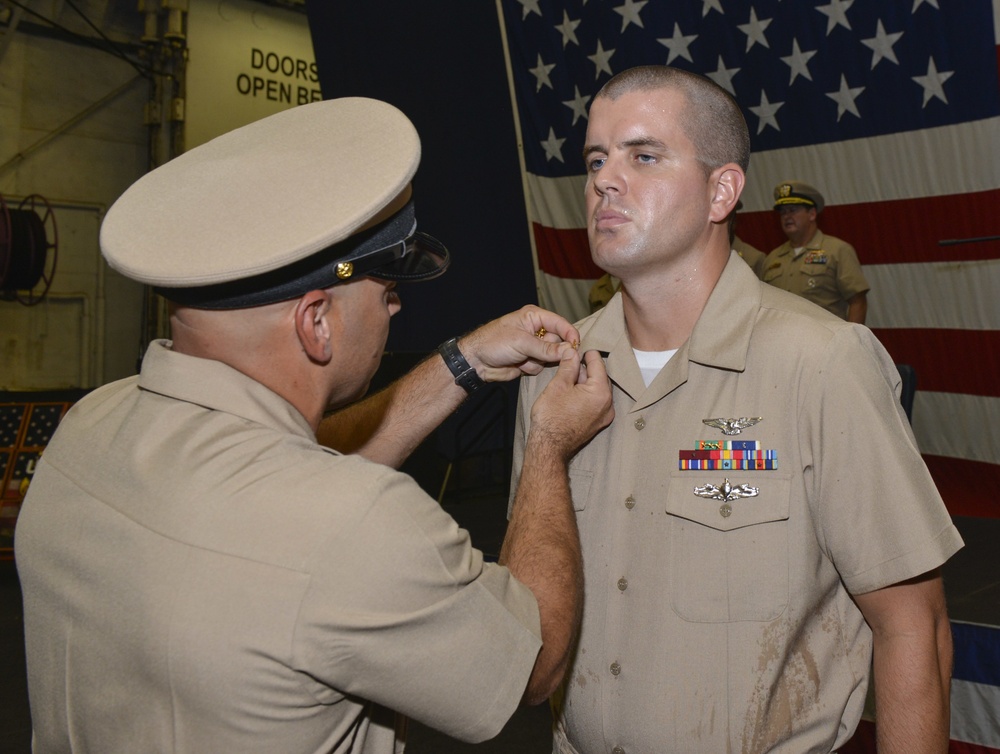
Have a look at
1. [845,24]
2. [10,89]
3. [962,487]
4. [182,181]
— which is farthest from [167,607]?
[10,89]

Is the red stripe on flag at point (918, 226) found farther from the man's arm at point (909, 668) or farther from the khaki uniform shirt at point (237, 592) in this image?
the khaki uniform shirt at point (237, 592)

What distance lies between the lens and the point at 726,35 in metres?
5.15

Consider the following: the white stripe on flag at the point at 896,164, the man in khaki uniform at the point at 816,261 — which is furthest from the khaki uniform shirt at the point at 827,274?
the white stripe on flag at the point at 896,164

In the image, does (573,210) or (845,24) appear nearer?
(845,24)

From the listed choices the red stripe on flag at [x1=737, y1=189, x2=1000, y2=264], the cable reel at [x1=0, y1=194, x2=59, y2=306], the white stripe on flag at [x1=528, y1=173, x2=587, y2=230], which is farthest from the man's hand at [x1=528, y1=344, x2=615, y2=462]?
the cable reel at [x1=0, y1=194, x2=59, y2=306]

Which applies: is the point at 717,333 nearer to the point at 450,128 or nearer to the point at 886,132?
the point at 886,132

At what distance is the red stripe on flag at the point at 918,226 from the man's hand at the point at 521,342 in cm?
381

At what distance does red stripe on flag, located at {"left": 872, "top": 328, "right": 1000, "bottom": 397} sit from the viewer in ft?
16.2

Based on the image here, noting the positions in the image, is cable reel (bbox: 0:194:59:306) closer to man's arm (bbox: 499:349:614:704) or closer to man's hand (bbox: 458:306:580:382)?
man's hand (bbox: 458:306:580:382)

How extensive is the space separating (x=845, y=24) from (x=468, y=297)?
3359mm

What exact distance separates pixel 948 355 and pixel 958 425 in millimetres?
422

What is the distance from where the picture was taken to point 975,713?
2.30m

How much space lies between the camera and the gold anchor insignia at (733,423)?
1.36 metres

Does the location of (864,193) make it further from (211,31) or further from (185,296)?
(211,31)
